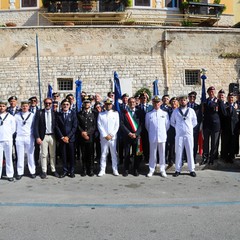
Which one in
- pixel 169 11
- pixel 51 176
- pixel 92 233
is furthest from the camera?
pixel 169 11

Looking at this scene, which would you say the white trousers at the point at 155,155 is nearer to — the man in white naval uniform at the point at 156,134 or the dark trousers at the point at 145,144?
the man in white naval uniform at the point at 156,134

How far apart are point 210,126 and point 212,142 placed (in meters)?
0.43

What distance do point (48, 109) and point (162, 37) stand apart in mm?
16974

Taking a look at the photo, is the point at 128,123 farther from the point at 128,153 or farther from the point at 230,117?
the point at 230,117

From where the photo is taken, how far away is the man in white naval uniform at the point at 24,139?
24.4 feet

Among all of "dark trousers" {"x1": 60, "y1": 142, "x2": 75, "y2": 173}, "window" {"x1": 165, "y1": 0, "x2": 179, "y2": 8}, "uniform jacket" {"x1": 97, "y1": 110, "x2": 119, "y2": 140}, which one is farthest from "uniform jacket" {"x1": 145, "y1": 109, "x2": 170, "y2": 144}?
"window" {"x1": 165, "y1": 0, "x2": 179, "y2": 8}

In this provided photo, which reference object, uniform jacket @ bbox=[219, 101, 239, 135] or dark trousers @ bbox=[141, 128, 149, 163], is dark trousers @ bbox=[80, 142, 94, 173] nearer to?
Result: dark trousers @ bbox=[141, 128, 149, 163]

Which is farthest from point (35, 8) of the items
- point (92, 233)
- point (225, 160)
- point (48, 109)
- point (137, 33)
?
point (92, 233)

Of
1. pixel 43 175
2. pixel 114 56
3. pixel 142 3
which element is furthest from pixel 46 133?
pixel 142 3

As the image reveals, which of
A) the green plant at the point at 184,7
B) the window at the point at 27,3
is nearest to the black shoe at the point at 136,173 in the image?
the green plant at the point at 184,7

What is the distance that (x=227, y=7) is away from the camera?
92.9 feet

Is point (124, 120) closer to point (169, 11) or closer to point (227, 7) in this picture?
point (169, 11)

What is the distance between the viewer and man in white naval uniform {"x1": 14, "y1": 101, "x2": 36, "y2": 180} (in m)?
7.44

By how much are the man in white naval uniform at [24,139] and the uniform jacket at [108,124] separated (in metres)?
1.71
